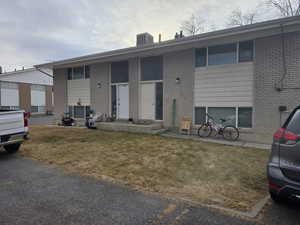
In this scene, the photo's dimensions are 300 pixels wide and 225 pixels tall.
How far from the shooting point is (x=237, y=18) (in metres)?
16.8

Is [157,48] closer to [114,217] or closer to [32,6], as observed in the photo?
[32,6]

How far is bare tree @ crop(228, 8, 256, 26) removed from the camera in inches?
627

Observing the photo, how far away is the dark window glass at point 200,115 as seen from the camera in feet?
26.6

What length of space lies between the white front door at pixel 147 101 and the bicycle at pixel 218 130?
2.65 metres

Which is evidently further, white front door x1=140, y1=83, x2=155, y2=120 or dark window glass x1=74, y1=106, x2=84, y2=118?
dark window glass x1=74, y1=106, x2=84, y2=118

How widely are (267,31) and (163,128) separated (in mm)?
5614

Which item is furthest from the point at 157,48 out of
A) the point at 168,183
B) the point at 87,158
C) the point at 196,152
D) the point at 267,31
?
the point at 168,183

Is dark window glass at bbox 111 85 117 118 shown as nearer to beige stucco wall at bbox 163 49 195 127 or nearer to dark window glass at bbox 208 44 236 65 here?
beige stucco wall at bbox 163 49 195 127

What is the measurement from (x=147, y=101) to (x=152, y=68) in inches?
67.9

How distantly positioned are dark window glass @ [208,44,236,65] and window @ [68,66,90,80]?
24.8ft

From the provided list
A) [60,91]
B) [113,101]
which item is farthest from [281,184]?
[60,91]

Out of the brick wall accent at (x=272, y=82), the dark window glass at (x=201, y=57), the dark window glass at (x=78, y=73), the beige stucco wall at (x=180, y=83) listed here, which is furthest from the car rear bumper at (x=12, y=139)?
the brick wall accent at (x=272, y=82)

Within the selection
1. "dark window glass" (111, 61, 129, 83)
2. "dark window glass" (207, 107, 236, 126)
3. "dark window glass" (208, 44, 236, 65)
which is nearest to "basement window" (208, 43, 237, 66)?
"dark window glass" (208, 44, 236, 65)

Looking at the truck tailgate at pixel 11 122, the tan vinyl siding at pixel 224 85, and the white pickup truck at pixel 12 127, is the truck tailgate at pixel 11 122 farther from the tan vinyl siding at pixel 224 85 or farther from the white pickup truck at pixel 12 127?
the tan vinyl siding at pixel 224 85
